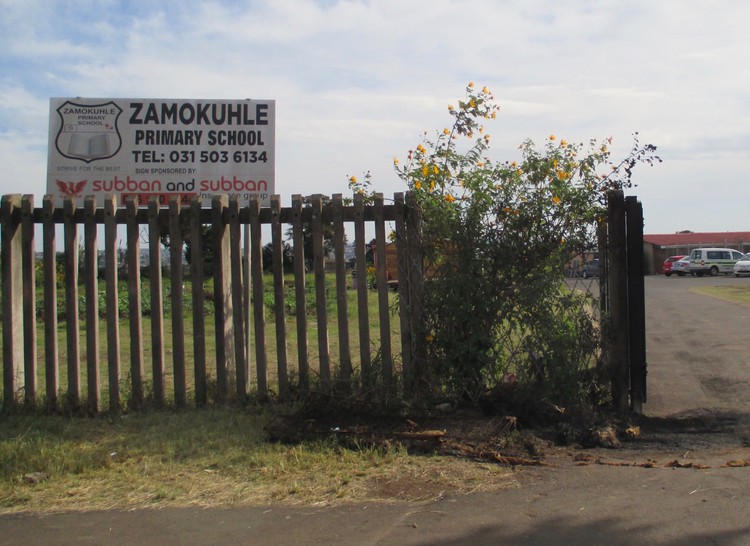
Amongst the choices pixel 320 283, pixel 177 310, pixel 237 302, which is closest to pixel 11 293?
pixel 177 310

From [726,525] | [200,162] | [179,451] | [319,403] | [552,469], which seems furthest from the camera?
[200,162]

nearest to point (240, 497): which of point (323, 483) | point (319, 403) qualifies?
point (323, 483)

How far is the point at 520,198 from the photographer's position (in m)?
6.66

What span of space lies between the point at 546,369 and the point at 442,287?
1101mm

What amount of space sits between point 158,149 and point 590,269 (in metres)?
4.37

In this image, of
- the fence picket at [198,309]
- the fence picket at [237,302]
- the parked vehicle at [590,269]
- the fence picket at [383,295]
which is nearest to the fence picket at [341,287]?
the fence picket at [383,295]

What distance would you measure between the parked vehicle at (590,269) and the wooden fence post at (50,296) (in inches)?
184

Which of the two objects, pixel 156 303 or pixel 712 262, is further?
pixel 712 262

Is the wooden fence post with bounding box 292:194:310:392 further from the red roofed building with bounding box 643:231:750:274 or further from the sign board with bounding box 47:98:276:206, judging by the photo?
the red roofed building with bounding box 643:231:750:274

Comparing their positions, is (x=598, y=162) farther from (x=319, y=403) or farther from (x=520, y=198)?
(x=319, y=403)

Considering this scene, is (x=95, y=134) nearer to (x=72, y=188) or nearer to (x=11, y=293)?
(x=72, y=188)

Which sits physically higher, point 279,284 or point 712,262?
point 279,284

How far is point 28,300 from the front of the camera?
6980 millimetres

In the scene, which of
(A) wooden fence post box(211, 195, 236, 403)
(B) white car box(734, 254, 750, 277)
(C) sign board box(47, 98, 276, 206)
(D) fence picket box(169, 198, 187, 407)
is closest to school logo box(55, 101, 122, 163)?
(C) sign board box(47, 98, 276, 206)
